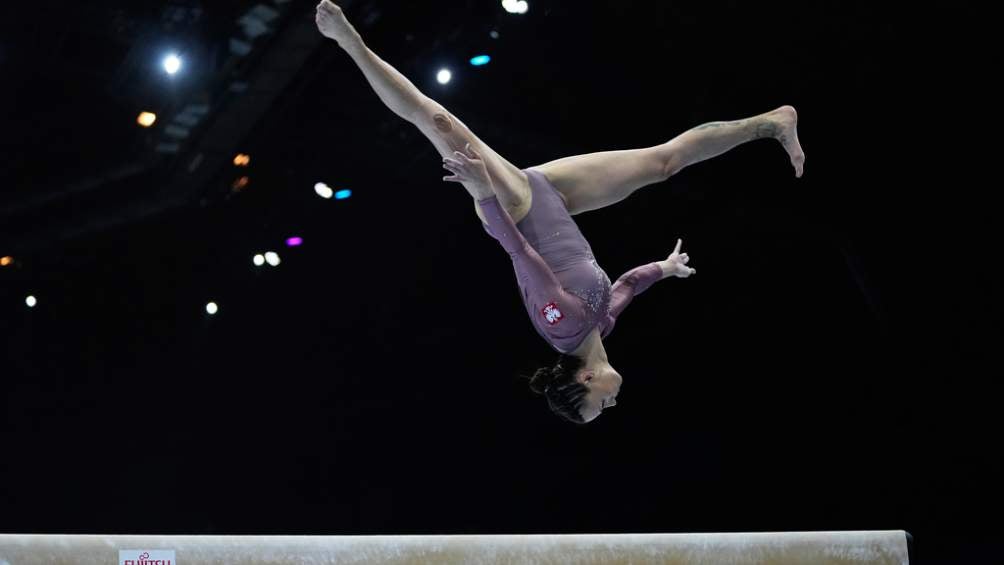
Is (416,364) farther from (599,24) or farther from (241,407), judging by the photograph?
(599,24)

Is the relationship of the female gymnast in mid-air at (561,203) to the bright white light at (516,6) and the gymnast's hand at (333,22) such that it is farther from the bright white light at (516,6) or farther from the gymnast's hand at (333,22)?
the bright white light at (516,6)

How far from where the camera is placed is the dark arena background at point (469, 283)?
585 centimetres

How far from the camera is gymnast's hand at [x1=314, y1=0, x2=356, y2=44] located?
10.8ft

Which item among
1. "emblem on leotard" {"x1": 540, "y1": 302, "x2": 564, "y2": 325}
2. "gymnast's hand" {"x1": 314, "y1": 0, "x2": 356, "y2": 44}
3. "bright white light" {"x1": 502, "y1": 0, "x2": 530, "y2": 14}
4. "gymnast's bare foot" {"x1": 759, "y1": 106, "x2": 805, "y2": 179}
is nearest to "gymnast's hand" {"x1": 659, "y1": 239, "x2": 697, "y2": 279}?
"gymnast's bare foot" {"x1": 759, "y1": 106, "x2": 805, "y2": 179}

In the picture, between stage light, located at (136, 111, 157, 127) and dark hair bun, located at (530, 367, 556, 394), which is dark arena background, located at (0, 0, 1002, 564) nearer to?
stage light, located at (136, 111, 157, 127)

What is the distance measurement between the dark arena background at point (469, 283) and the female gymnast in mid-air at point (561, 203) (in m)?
2.06

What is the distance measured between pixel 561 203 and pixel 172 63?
2844 mm

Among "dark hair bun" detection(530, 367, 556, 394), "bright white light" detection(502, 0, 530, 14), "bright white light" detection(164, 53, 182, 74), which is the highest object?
"bright white light" detection(164, 53, 182, 74)

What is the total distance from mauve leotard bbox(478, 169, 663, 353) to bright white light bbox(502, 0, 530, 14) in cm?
225

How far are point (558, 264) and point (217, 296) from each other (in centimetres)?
362

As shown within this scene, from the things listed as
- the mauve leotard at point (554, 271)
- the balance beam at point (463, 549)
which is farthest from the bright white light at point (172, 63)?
the balance beam at point (463, 549)

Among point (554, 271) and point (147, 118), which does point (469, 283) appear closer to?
point (147, 118)

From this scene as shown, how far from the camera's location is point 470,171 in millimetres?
3184

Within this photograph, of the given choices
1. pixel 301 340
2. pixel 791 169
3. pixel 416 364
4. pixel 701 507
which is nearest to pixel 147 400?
pixel 301 340
